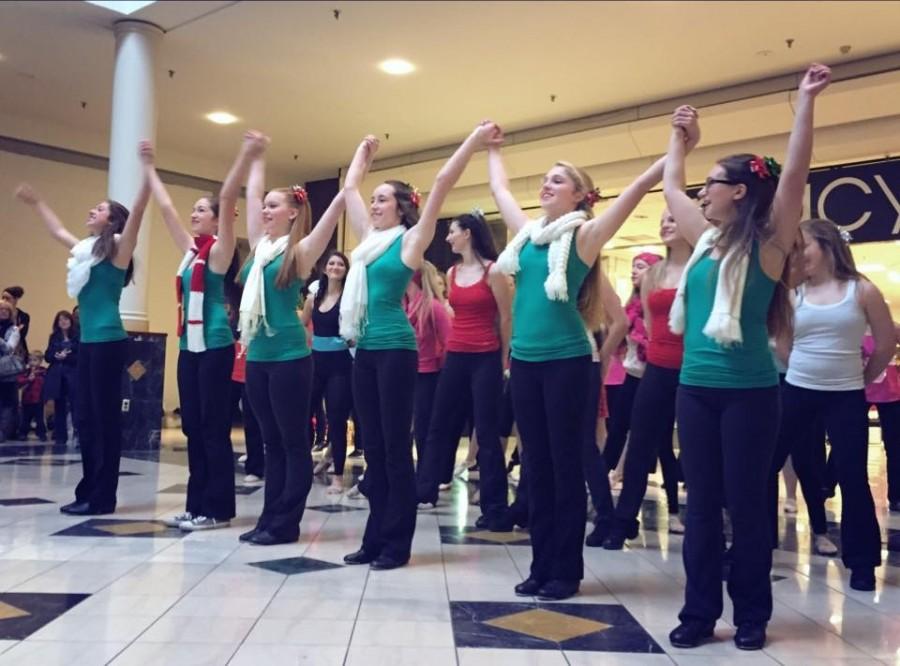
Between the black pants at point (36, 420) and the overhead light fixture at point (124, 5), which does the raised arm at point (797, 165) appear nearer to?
the overhead light fixture at point (124, 5)

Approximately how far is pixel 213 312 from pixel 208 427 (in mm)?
498

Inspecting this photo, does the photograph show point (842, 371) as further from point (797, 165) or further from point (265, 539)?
point (265, 539)

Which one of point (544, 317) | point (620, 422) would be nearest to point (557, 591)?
point (544, 317)

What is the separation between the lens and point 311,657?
2.05 metres

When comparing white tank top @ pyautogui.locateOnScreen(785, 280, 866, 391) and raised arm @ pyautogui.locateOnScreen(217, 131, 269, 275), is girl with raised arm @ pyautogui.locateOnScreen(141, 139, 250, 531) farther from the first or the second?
white tank top @ pyautogui.locateOnScreen(785, 280, 866, 391)

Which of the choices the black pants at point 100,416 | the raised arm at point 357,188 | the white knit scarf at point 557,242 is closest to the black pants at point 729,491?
the white knit scarf at point 557,242

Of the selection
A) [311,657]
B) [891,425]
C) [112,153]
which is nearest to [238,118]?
[112,153]

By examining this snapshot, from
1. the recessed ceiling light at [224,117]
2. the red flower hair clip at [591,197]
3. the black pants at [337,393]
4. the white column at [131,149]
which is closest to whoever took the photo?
the red flower hair clip at [591,197]

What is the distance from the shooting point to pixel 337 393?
17.7 ft

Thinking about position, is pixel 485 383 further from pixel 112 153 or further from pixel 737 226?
pixel 112 153

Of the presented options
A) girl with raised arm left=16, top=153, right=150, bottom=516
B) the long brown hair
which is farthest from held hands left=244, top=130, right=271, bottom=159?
girl with raised arm left=16, top=153, right=150, bottom=516

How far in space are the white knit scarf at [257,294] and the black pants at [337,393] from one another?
1.91 m

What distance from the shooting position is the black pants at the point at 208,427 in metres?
3.74

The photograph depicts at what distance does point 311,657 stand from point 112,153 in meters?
6.68
